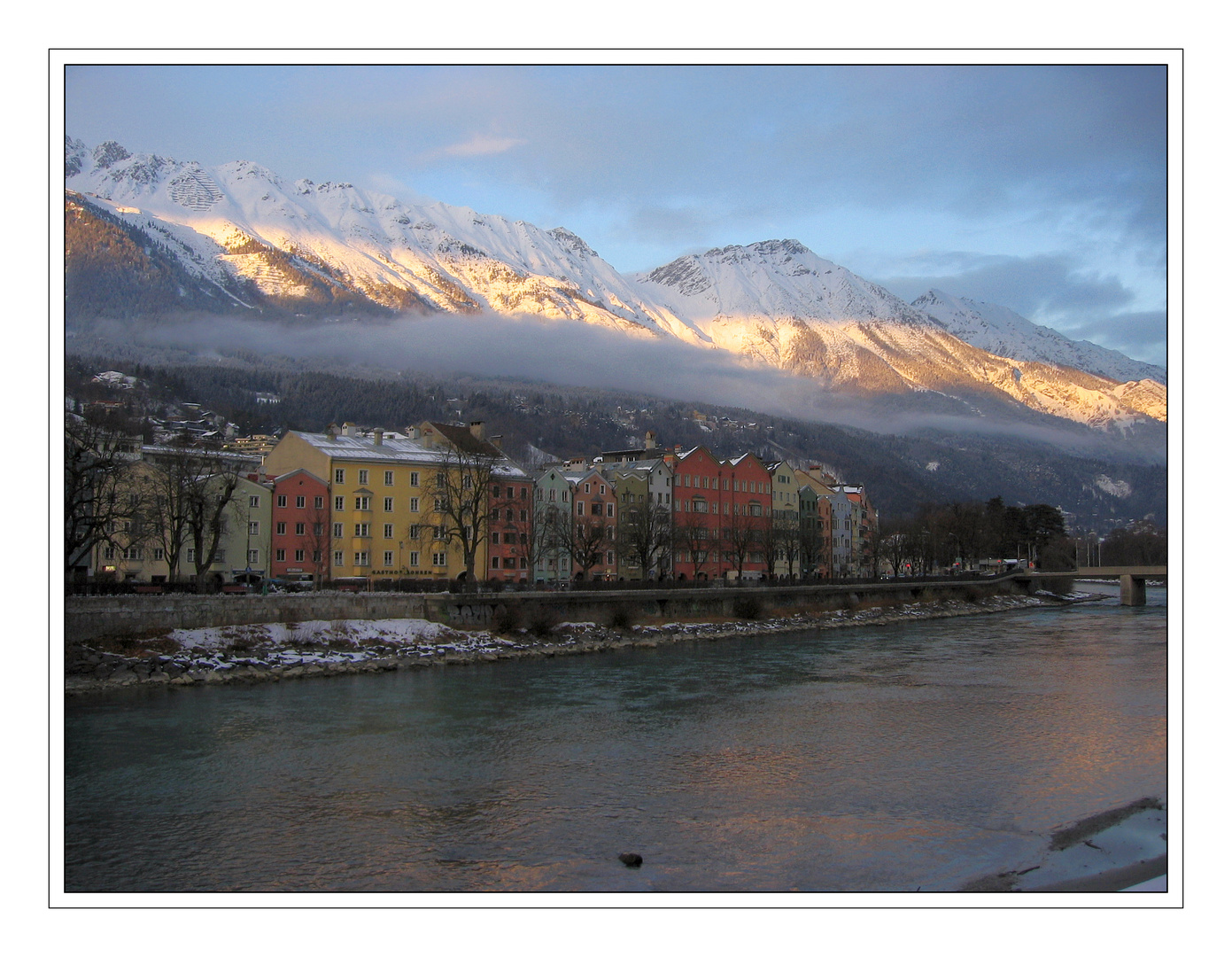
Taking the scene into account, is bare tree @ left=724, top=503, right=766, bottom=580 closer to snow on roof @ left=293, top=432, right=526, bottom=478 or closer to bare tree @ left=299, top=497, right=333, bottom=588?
snow on roof @ left=293, top=432, right=526, bottom=478

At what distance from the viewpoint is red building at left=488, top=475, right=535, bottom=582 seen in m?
67.9

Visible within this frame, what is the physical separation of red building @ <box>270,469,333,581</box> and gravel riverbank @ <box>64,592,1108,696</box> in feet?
52.6

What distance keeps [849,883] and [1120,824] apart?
18.5ft

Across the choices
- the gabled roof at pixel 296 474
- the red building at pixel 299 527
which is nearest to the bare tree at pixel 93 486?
the gabled roof at pixel 296 474

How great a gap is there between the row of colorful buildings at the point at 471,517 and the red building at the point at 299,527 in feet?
0.23

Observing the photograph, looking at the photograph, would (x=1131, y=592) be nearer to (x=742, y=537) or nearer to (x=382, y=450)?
(x=742, y=537)

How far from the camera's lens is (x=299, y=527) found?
59.8 m

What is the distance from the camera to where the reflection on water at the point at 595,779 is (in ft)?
54.5

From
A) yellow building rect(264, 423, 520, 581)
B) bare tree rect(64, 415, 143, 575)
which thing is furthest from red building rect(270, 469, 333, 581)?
bare tree rect(64, 415, 143, 575)

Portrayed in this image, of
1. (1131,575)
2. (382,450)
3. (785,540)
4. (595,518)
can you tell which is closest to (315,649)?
(382,450)

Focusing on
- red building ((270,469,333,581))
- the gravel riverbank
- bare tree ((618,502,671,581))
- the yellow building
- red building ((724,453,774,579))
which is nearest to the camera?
the gravel riverbank

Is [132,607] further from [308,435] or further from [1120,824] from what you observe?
[1120,824]

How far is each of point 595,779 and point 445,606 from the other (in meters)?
27.0

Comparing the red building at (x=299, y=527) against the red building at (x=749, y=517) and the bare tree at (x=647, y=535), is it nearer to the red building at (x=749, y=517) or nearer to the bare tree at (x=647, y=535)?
the bare tree at (x=647, y=535)
